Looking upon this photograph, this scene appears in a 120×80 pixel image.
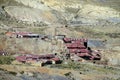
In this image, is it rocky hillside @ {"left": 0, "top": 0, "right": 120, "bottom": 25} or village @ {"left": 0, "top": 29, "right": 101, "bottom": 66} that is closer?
village @ {"left": 0, "top": 29, "right": 101, "bottom": 66}

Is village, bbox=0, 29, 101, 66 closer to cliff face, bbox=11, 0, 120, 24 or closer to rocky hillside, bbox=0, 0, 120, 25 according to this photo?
rocky hillside, bbox=0, 0, 120, 25

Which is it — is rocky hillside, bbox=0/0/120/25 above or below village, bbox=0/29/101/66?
above

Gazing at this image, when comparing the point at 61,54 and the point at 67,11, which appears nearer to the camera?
the point at 61,54

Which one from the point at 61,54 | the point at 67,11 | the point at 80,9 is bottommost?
the point at 61,54

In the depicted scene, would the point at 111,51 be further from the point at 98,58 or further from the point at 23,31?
the point at 23,31

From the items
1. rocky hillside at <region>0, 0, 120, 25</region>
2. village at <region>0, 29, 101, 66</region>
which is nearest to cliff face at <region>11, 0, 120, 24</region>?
rocky hillside at <region>0, 0, 120, 25</region>

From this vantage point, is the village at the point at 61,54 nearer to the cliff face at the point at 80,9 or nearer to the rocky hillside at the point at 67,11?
the rocky hillside at the point at 67,11

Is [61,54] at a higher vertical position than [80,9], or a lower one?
lower

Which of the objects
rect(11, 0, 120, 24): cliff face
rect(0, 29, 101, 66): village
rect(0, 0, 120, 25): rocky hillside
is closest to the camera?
rect(0, 29, 101, 66): village

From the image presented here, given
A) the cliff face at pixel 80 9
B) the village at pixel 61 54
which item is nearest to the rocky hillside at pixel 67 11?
the cliff face at pixel 80 9

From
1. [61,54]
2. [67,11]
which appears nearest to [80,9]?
[67,11]

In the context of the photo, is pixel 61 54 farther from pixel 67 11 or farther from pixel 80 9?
pixel 80 9

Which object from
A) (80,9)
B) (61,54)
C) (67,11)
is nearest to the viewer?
(61,54)
